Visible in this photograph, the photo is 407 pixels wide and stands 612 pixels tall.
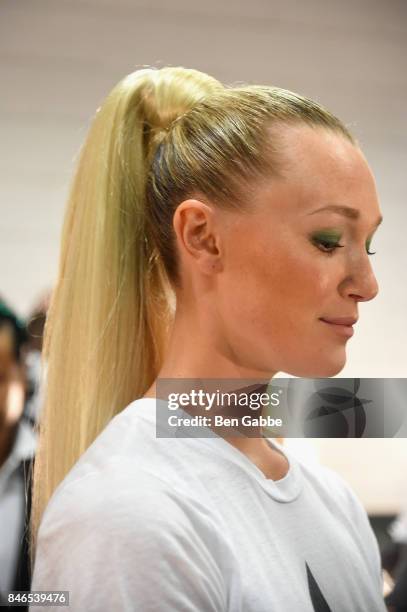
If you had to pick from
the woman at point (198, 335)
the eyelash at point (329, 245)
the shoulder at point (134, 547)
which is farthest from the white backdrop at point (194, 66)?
the shoulder at point (134, 547)

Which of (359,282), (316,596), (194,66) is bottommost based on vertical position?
(316,596)

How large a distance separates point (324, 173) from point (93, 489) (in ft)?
1.50

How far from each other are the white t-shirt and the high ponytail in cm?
9

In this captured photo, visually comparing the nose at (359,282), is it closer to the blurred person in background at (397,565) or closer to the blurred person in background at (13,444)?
the blurred person in background at (397,565)

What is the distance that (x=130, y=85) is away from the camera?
109cm

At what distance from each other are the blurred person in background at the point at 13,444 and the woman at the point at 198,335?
79mm

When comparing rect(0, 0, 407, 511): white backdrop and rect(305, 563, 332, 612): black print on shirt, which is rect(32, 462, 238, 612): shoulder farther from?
rect(0, 0, 407, 511): white backdrop

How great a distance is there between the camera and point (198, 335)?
1.02 metres

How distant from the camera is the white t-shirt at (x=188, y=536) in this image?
0.86 metres

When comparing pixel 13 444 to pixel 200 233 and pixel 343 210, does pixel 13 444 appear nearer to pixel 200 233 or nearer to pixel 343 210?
pixel 200 233

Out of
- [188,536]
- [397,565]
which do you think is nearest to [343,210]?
[188,536]

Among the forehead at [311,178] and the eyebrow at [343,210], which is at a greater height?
the forehead at [311,178]

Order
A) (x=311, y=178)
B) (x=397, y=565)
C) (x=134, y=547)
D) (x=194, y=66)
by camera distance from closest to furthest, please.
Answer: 1. (x=134, y=547)
2. (x=311, y=178)
3. (x=397, y=565)
4. (x=194, y=66)

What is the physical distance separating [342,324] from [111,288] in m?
0.30
